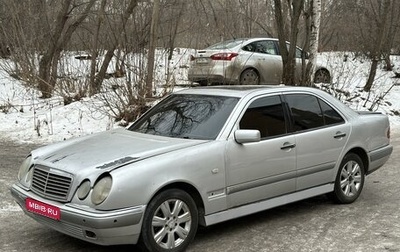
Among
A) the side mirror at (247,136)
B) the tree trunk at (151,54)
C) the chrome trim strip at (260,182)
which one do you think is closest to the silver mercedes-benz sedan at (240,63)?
the tree trunk at (151,54)

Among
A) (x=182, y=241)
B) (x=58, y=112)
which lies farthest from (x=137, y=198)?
(x=58, y=112)

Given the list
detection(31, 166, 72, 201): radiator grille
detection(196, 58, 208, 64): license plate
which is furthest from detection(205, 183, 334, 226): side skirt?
detection(196, 58, 208, 64): license plate

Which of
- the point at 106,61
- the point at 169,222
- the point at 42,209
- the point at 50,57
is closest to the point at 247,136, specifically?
the point at 169,222

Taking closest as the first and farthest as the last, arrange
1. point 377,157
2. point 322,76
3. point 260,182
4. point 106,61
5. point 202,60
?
1. point 260,182
2. point 377,157
3. point 106,61
4. point 202,60
5. point 322,76

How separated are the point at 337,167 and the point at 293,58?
21.6ft

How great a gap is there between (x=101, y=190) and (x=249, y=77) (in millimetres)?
10233

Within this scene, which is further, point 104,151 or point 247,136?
point 247,136

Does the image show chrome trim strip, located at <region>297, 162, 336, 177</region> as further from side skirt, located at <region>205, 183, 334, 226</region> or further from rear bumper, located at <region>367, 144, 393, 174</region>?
rear bumper, located at <region>367, 144, 393, 174</region>

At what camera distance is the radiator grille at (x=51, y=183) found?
4.18 meters

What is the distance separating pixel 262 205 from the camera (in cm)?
501

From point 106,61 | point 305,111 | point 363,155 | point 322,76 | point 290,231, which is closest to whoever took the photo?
point 290,231

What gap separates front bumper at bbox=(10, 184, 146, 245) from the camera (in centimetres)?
390

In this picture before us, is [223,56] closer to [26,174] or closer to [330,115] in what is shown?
[330,115]

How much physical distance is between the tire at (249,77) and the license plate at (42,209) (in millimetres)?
9607
